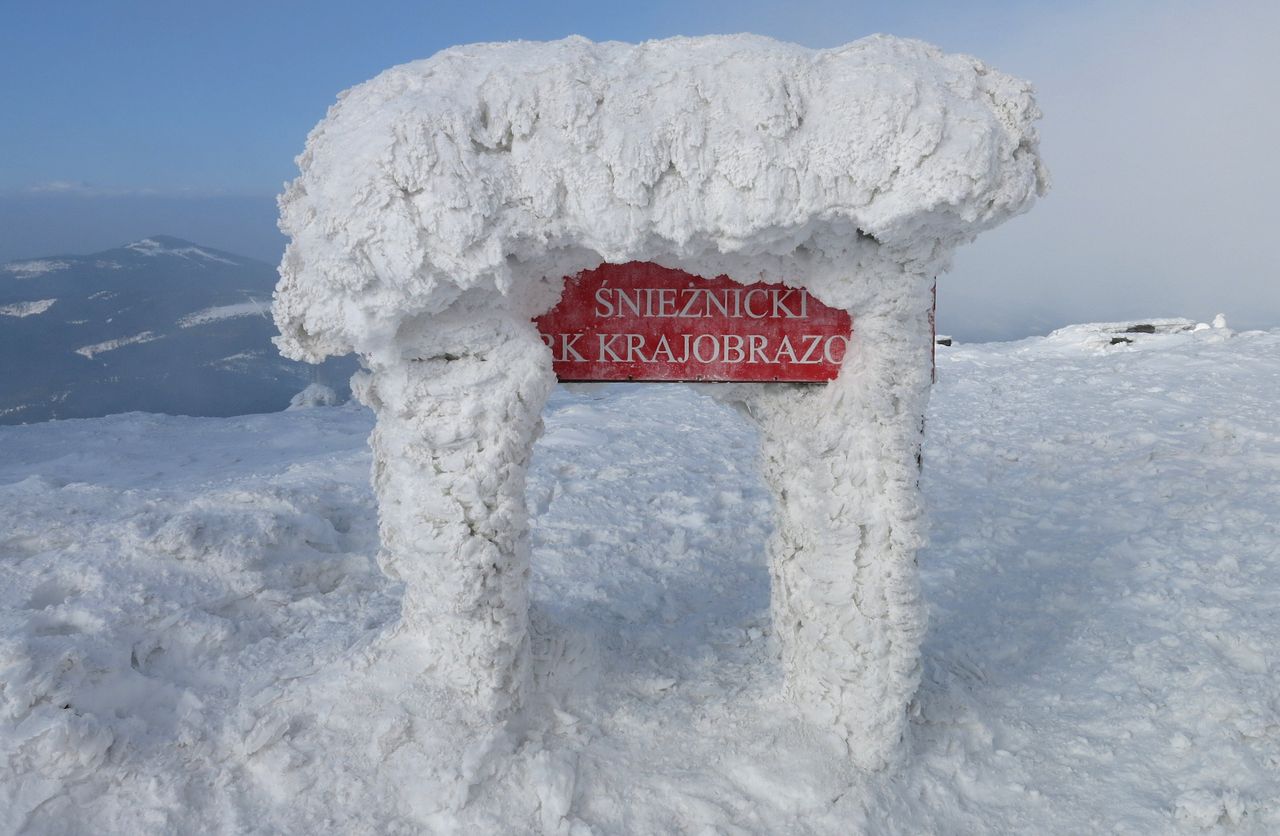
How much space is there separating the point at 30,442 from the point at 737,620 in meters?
6.25

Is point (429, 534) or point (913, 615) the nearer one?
point (429, 534)

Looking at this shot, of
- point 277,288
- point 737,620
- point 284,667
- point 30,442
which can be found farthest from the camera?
point 30,442

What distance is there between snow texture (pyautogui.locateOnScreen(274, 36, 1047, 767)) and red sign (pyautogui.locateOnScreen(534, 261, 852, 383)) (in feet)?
0.31

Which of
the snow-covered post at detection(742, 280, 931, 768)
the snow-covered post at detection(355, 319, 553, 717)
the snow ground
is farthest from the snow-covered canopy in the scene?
the snow ground

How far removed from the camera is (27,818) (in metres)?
2.83

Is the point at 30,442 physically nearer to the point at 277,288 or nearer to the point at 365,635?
the point at 365,635

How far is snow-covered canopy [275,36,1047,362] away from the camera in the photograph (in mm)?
2658

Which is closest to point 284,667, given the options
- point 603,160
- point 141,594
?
point 141,594

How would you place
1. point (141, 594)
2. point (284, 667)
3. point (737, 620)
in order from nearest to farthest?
point (284, 667) < point (141, 594) < point (737, 620)

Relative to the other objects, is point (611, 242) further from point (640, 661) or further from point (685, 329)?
point (640, 661)

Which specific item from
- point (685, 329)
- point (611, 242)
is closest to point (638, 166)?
point (611, 242)

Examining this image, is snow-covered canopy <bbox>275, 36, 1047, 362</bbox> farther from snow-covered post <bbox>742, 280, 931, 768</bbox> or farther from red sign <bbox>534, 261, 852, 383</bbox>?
snow-covered post <bbox>742, 280, 931, 768</bbox>

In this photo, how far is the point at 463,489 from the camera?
Answer: 3.03 metres

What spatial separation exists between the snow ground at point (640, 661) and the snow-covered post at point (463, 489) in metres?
0.20
